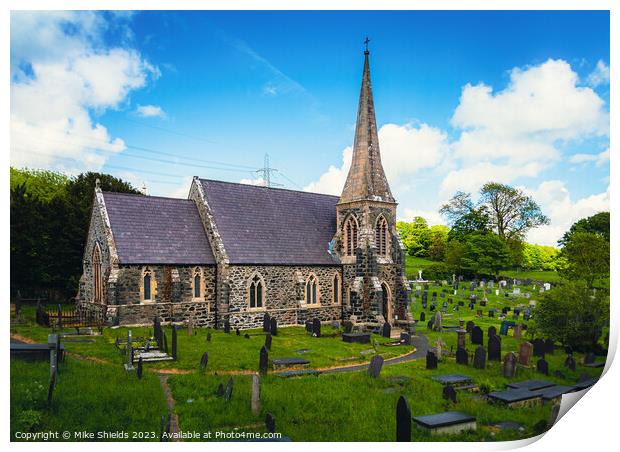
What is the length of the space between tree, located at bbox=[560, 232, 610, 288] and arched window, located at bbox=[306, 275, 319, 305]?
1080cm

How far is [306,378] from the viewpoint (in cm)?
1093

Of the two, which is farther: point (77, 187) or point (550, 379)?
point (77, 187)

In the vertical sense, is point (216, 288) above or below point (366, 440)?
above

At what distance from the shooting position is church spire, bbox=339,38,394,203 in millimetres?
20516

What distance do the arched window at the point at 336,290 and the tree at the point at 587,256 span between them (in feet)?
35.2

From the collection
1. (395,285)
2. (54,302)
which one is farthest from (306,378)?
(395,285)

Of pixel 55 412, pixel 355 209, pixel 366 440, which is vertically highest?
pixel 355 209

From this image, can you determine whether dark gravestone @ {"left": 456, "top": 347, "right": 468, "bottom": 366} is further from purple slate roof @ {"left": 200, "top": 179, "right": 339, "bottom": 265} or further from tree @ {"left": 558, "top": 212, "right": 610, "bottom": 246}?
purple slate roof @ {"left": 200, "top": 179, "right": 339, "bottom": 265}

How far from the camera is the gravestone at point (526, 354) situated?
527 inches

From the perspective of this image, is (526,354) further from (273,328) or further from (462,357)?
(273,328)

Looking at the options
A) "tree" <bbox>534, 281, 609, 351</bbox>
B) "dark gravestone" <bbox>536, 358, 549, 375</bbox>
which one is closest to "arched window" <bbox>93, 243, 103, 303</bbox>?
"dark gravestone" <bbox>536, 358, 549, 375</bbox>

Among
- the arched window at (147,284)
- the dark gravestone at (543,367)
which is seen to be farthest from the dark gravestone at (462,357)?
the arched window at (147,284)
